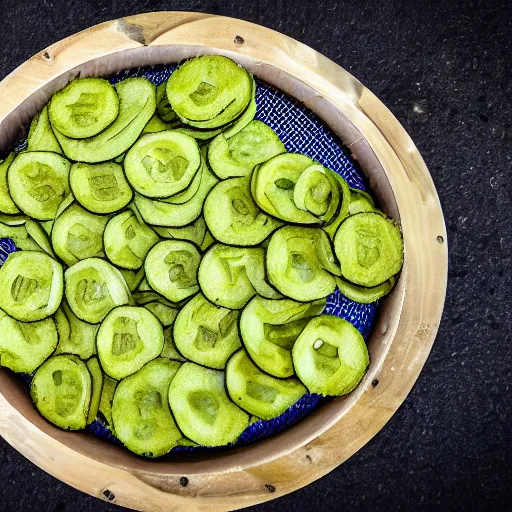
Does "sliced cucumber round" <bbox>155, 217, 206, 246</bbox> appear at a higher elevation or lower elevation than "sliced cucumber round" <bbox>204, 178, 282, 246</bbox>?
lower

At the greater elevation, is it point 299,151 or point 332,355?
point 299,151

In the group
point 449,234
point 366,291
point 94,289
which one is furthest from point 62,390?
A: point 449,234

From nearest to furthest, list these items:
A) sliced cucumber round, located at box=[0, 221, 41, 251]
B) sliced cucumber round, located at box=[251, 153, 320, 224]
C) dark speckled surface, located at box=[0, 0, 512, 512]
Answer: sliced cucumber round, located at box=[251, 153, 320, 224] → sliced cucumber round, located at box=[0, 221, 41, 251] → dark speckled surface, located at box=[0, 0, 512, 512]

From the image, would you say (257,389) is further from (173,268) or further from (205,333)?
(173,268)

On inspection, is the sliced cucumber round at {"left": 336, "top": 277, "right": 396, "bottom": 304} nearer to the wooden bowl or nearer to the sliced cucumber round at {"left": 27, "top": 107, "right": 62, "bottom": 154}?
the wooden bowl

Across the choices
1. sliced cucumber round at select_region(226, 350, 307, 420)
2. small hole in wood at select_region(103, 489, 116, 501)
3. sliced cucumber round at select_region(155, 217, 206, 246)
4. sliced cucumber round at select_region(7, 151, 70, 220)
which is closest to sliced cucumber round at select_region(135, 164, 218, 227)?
sliced cucumber round at select_region(155, 217, 206, 246)

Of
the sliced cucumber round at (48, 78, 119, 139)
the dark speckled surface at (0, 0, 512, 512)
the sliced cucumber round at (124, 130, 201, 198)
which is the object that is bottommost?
the dark speckled surface at (0, 0, 512, 512)
